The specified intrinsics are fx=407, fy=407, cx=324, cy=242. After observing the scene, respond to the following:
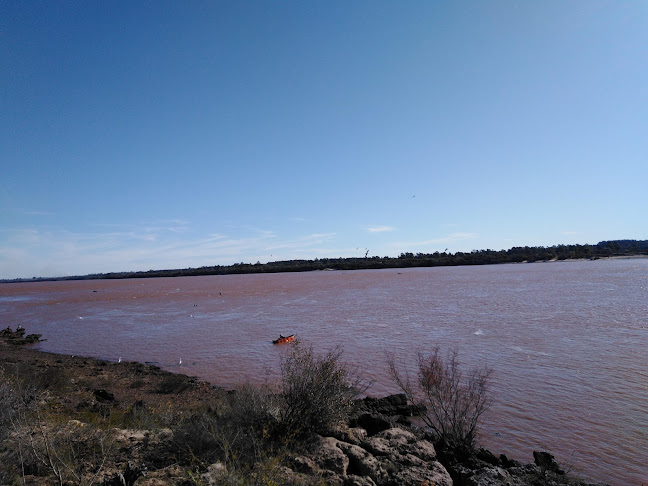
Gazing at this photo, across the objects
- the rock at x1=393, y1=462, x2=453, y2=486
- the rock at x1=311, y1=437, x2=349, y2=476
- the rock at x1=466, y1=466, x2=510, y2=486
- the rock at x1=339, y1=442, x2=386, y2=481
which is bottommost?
the rock at x1=466, y1=466, x2=510, y2=486

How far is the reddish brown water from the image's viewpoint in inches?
321

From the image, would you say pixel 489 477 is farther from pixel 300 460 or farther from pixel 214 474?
pixel 214 474

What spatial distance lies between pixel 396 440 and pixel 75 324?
98.6ft

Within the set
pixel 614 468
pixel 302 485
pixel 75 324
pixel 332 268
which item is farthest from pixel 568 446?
pixel 332 268

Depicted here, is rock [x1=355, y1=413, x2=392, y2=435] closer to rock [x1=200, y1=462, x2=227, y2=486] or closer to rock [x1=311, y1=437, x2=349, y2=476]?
rock [x1=311, y1=437, x2=349, y2=476]

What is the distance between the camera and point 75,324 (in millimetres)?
29359

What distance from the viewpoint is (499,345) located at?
15539 mm

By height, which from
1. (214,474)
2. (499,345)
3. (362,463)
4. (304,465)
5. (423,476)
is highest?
(214,474)

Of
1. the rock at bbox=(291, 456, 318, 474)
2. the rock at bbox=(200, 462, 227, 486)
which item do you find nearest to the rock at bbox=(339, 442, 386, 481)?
the rock at bbox=(291, 456, 318, 474)

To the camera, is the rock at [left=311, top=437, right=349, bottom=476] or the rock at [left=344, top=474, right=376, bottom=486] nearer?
the rock at [left=344, top=474, right=376, bottom=486]

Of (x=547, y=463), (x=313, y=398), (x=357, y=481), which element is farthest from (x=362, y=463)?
(x=547, y=463)

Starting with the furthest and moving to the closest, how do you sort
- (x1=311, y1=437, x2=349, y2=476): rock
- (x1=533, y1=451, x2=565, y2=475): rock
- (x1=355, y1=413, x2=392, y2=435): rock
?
(x1=355, y1=413, x2=392, y2=435): rock, (x1=533, y1=451, x2=565, y2=475): rock, (x1=311, y1=437, x2=349, y2=476): rock

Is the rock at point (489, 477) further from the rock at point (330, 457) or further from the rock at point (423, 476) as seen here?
the rock at point (330, 457)

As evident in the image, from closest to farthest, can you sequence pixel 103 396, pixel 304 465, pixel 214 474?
pixel 214 474 → pixel 304 465 → pixel 103 396
